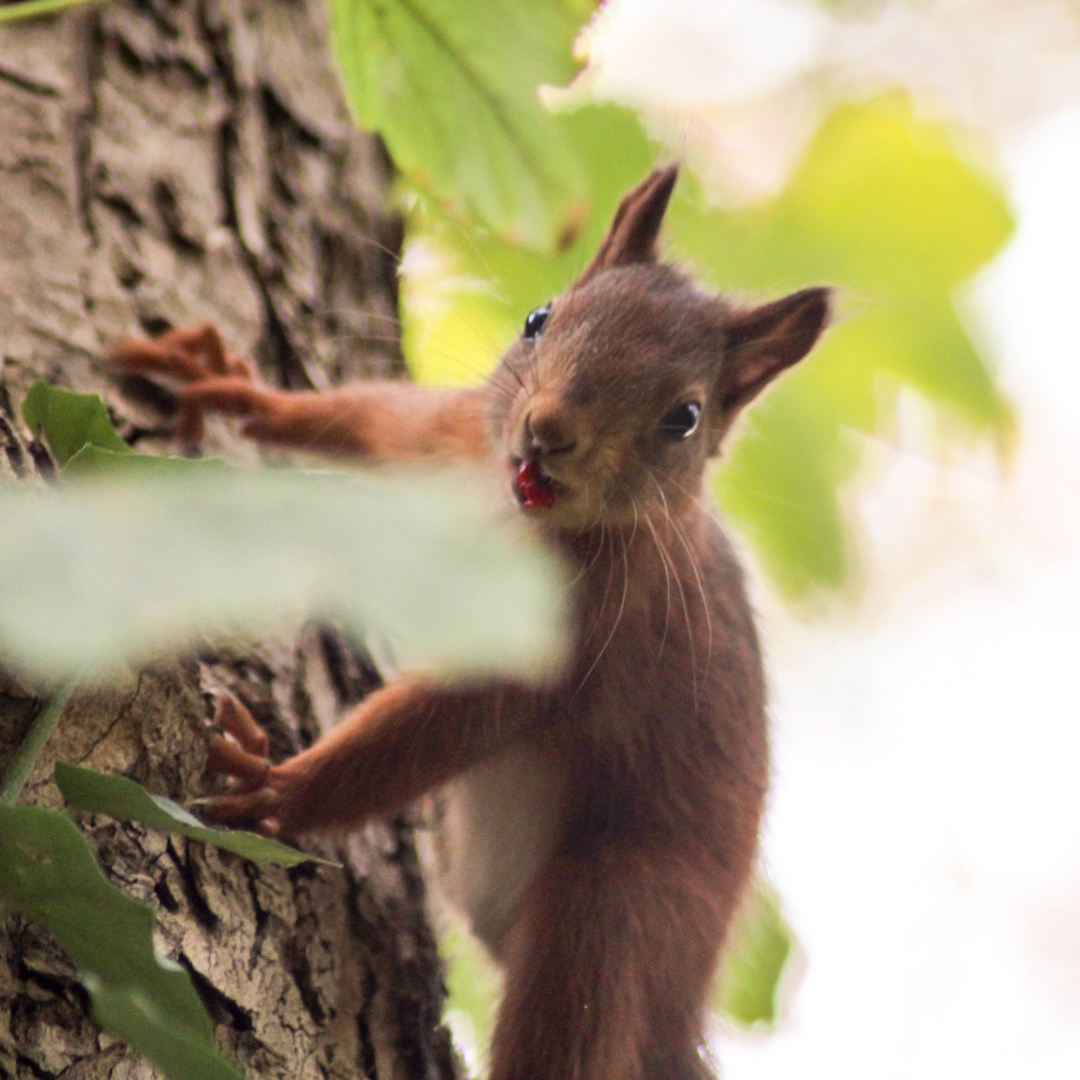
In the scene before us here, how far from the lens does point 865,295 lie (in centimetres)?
207

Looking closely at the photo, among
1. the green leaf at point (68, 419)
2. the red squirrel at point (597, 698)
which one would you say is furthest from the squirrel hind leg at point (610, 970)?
the green leaf at point (68, 419)

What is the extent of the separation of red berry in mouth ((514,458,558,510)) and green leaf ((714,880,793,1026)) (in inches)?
29.6

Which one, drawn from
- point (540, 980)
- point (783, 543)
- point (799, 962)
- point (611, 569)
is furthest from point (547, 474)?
point (799, 962)

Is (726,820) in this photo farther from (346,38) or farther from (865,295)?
(346,38)

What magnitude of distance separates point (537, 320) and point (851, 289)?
0.50m

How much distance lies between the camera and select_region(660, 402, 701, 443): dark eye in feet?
6.51

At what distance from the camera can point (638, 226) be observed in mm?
2162

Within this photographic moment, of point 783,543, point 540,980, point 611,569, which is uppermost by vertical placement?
point 783,543

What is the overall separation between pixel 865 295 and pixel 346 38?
91cm

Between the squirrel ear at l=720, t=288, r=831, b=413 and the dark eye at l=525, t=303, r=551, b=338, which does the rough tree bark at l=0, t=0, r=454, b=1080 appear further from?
the squirrel ear at l=720, t=288, r=831, b=413

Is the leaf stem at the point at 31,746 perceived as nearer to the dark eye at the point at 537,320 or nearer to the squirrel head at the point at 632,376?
the squirrel head at the point at 632,376

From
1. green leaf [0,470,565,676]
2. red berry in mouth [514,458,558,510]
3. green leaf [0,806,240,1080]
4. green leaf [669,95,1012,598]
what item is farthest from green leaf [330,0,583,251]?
green leaf [0,470,565,676]

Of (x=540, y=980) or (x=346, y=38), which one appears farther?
(x=540, y=980)

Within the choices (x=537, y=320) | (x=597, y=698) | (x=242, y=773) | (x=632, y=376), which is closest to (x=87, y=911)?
(x=242, y=773)
